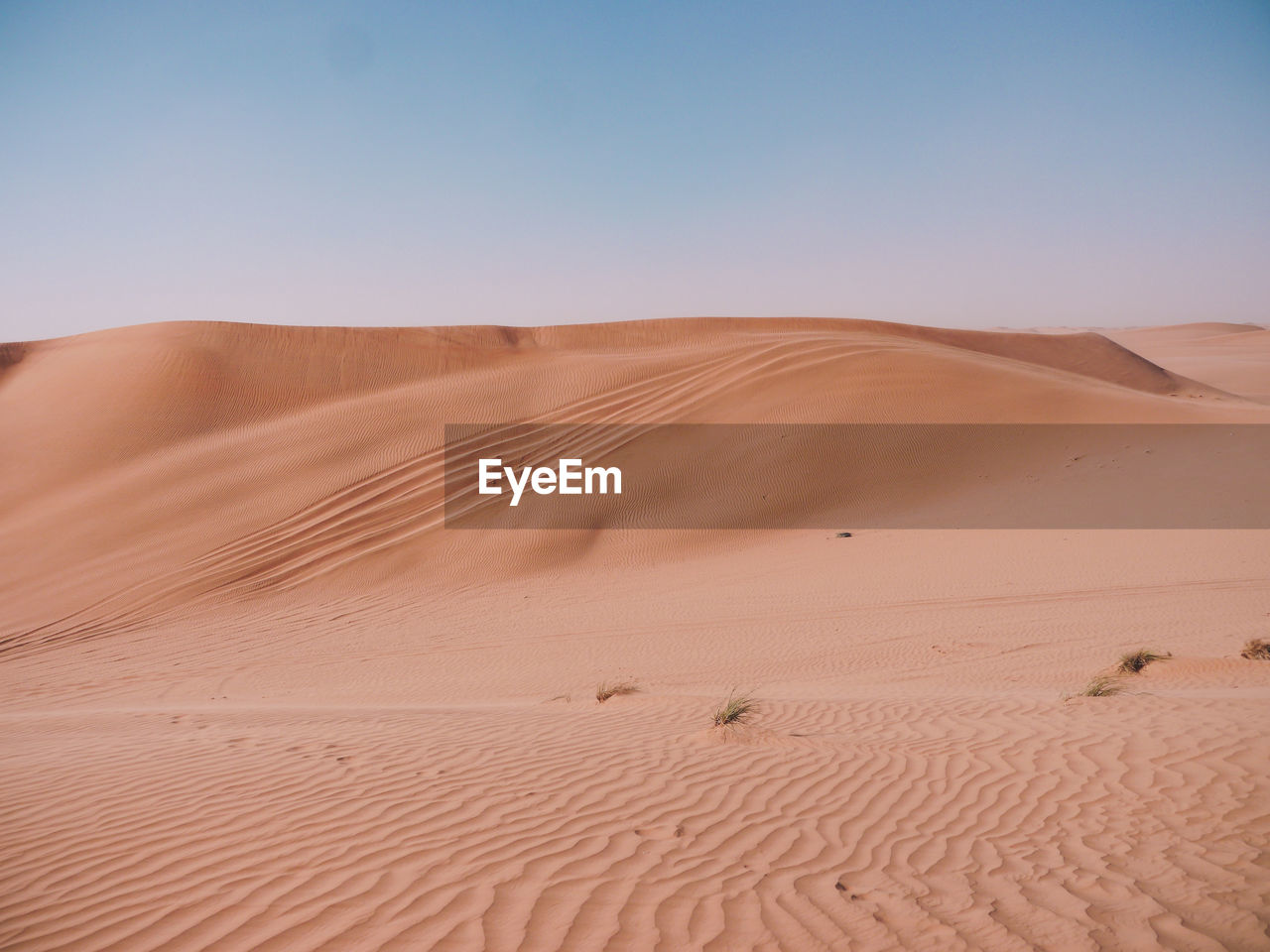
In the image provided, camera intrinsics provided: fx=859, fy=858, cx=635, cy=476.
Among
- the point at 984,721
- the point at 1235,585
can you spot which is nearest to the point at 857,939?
the point at 984,721

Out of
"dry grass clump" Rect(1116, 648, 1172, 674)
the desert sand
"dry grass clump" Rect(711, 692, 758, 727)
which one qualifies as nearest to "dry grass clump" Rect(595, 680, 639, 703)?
the desert sand

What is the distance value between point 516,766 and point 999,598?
9821 millimetres

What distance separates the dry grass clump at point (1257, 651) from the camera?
29.6 feet

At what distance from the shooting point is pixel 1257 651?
9.05m

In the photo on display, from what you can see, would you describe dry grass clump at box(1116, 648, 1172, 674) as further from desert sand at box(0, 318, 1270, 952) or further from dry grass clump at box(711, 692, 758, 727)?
dry grass clump at box(711, 692, 758, 727)

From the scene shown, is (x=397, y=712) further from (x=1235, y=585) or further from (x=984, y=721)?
(x=1235, y=585)

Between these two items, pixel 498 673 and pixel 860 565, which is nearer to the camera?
pixel 498 673

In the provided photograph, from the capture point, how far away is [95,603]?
50.8 feet

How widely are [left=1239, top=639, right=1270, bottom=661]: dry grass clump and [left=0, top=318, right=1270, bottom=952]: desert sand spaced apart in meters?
0.22

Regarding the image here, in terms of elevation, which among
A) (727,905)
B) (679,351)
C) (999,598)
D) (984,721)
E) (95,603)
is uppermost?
(679,351)

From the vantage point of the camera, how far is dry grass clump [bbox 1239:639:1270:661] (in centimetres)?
901

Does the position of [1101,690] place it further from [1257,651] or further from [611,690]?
[611,690]

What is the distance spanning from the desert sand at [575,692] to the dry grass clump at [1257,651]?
223mm

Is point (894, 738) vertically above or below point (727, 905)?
below
